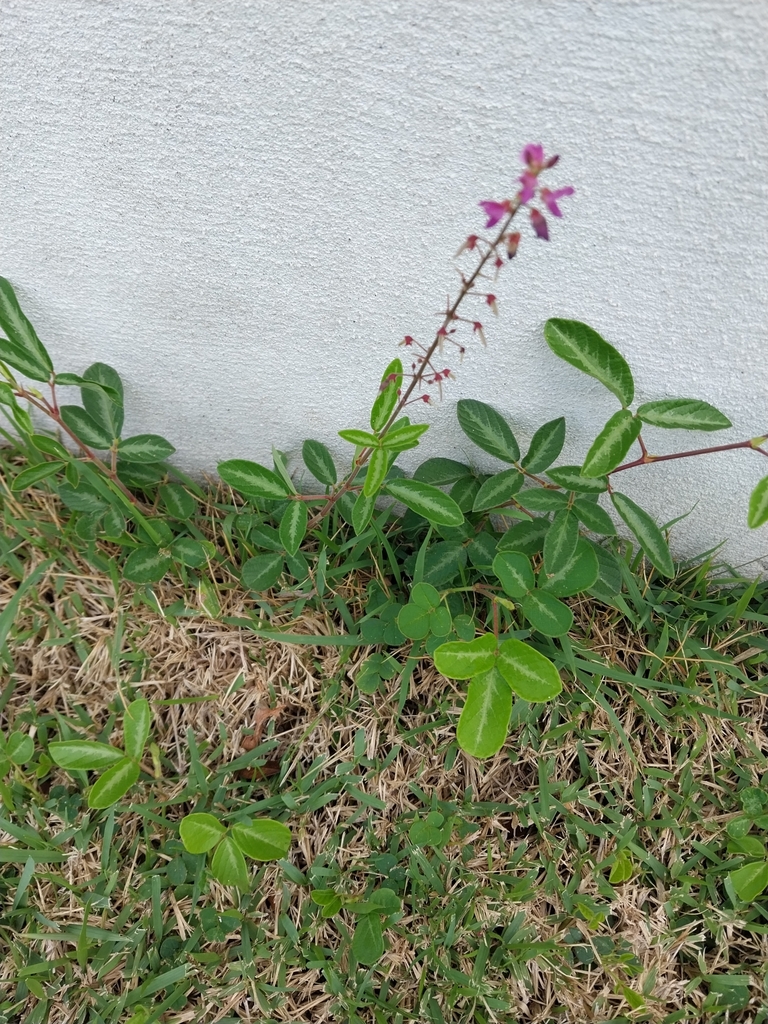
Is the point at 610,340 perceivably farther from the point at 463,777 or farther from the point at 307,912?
the point at 307,912

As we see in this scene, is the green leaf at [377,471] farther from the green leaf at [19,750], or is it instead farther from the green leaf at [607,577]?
the green leaf at [19,750]

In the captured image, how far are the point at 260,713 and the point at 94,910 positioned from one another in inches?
19.3

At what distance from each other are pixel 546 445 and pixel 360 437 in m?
0.38

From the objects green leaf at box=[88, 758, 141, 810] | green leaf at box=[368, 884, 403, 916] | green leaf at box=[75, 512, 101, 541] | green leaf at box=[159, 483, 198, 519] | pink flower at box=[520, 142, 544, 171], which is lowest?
green leaf at box=[368, 884, 403, 916]

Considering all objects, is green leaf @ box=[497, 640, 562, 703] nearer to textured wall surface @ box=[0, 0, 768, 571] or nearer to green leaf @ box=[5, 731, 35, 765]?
textured wall surface @ box=[0, 0, 768, 571]

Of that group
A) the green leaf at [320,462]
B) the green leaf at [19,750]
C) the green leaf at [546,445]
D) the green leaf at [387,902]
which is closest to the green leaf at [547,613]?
the green leaf at [546,445]

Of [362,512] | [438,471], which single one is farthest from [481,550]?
[362,512]

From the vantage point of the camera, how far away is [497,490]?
4.19ft

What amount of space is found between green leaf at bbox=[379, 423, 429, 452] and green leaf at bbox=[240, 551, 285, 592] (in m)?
0.46

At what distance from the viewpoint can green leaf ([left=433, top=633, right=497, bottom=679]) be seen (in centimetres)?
104

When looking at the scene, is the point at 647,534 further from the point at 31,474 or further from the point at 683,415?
the point at 31,474

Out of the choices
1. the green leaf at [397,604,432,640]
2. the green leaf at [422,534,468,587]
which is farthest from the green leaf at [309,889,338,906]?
the green leaf at [422,534,468,587]

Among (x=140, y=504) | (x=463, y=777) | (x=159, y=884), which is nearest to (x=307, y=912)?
(x=159, y=884)

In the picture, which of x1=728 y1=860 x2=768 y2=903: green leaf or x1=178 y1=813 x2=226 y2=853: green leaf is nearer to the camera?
x1=178 y1=813 x2=226 y2=853: green leaf
